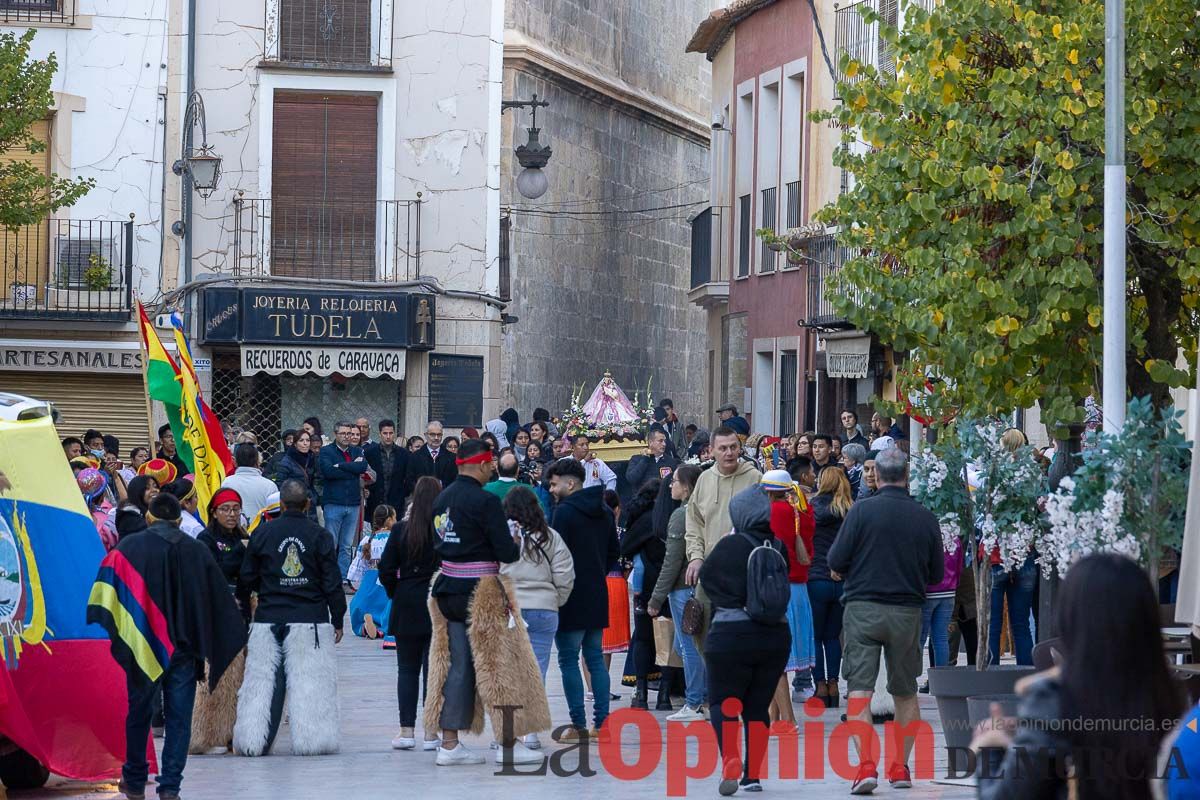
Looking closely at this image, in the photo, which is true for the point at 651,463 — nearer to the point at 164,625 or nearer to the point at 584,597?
the point at 584,597

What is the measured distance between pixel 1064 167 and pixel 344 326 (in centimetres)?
1501

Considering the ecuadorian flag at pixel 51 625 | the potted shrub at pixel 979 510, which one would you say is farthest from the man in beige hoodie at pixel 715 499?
the ecuadorian flag at pixel 51 625

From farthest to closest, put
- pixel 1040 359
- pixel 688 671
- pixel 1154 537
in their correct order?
pixel 1040 359, pixel 688 671, pixel 1154 537

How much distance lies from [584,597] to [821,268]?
15809mm

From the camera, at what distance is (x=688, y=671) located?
44.7ft

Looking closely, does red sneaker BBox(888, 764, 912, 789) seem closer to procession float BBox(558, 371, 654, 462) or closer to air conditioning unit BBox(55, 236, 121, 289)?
procession float BBox(558, 371, 654, 462)

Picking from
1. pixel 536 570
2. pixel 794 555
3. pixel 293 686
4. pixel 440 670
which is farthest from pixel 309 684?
pixel 794 555

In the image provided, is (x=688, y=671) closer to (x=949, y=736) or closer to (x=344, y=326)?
(x=949, y=736)

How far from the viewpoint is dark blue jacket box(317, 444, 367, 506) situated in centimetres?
2256

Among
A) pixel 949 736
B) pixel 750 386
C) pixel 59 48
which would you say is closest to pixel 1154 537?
pixel 949 736

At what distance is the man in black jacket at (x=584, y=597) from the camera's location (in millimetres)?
12734

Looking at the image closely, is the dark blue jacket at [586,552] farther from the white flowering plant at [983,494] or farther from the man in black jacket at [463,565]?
the white flowering plant at [983,494]

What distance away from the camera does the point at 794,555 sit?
13.7 meters

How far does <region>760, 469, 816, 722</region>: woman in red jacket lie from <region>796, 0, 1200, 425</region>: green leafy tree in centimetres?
190
